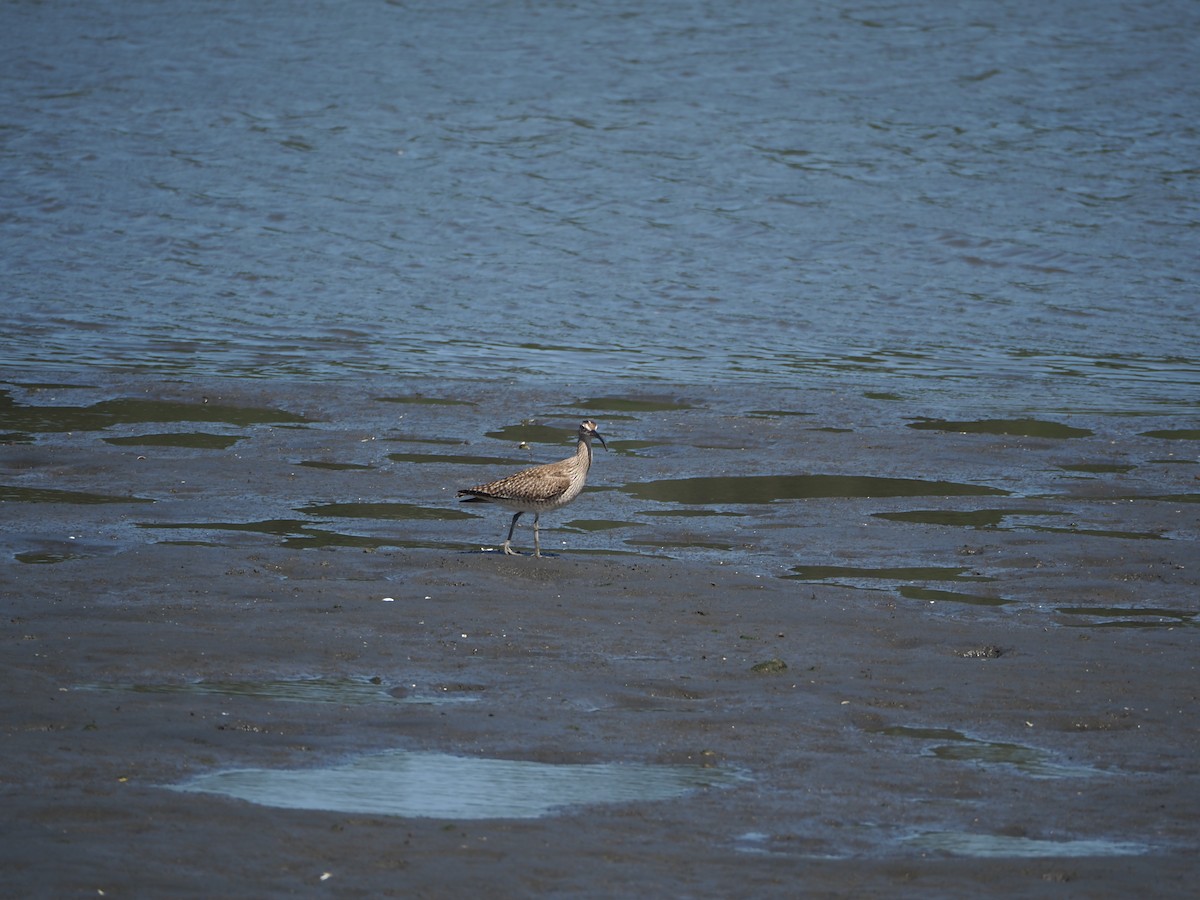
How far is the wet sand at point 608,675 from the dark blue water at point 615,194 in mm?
6099

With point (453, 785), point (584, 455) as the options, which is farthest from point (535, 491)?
point (453, 785)

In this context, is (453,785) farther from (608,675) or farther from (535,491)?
(535,491)

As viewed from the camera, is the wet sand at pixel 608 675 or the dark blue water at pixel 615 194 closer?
the wet sand at pixel 608 675

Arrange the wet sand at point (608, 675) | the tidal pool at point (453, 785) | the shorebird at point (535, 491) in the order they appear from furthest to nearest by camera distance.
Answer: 1. the shorebird at point (535, 491)
2. the tidal pool at point (453, 785)
3. the wet sand at point (608, 675)

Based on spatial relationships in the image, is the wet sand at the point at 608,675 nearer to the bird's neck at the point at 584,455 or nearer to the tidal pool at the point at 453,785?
the tidal pool at the point at 453,785

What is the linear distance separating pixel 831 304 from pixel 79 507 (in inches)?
543

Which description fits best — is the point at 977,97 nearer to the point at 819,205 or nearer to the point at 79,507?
the point at 819,205

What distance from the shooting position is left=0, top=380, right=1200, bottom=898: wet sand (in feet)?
Result: 22.4

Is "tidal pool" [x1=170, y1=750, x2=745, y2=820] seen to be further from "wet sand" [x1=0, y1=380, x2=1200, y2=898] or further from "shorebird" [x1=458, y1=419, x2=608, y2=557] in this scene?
"shorebird" [x1=458, y1=419, x2=608, y2=557]

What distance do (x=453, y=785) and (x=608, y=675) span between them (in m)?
1.86

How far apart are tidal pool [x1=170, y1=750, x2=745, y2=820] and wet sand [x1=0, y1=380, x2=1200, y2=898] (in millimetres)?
113

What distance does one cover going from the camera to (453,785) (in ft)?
25.1

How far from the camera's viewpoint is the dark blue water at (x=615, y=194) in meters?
22.3

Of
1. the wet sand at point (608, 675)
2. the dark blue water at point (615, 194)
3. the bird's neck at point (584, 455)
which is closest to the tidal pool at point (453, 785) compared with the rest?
the wet sand at point (608, 675)
